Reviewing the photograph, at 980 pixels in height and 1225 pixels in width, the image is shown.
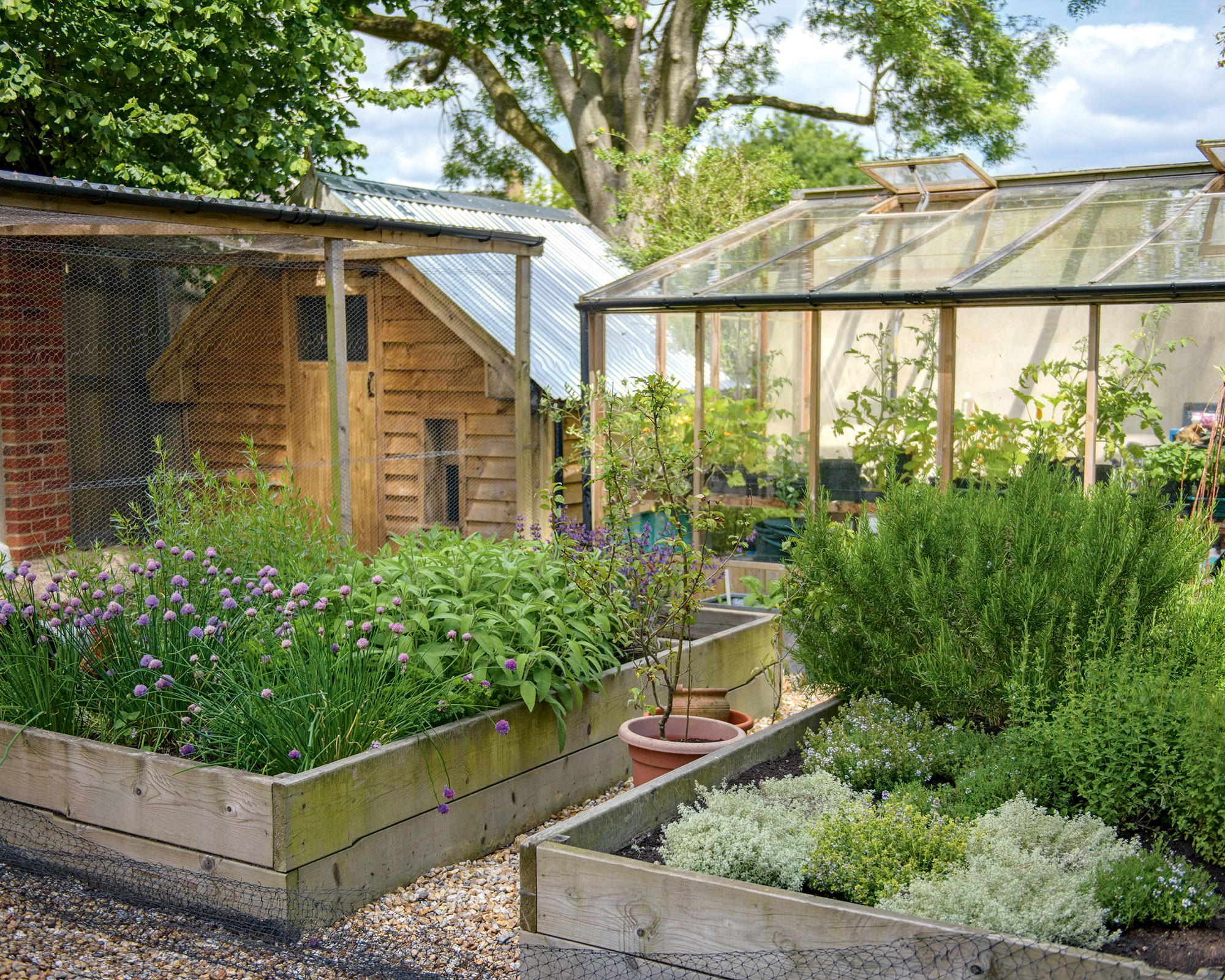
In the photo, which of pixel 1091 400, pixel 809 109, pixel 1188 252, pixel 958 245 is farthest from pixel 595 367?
pixel 809 109

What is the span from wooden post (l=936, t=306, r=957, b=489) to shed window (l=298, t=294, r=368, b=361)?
4.69m

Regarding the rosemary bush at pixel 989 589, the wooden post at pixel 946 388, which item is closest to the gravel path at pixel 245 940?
the rosemary bush at pixel 989 589

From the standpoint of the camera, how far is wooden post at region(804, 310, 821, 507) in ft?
24.4

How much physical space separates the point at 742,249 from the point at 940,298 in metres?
2.22

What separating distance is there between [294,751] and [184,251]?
191 inches

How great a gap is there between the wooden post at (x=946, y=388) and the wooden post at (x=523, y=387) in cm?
284

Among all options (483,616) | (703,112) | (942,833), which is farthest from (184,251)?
(703,112)

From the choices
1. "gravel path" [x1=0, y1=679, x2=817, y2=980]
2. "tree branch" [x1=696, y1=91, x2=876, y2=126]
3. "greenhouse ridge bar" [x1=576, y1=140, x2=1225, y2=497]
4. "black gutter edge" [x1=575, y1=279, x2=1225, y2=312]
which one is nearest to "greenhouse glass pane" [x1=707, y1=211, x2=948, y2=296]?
"greenhouse ridge bar" [x1=576, y1=140, x2=1225, y2=497]

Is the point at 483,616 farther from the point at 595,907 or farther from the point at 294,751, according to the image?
the point at 595,907

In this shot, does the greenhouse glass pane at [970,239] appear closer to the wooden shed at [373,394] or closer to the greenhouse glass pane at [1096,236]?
the greenhouse glass pane at [1096,236]

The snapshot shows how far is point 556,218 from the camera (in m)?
12.0

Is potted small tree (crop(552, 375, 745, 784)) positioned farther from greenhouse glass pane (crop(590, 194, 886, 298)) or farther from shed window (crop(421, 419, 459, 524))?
shed window (crop(421, 419, 459, 524))

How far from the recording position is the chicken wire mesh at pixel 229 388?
7691mm

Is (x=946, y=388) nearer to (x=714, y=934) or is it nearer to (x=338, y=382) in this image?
(x=338, y=382)
